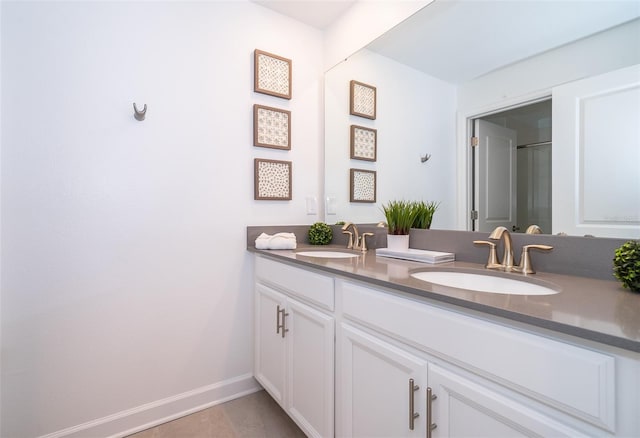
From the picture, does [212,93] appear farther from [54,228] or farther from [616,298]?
[616,298]

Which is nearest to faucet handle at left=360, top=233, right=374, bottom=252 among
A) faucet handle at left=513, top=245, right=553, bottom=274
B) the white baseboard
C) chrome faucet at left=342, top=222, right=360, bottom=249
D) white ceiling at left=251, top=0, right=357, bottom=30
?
chrome faucet at left=342, top=222, right=360, bottom=249

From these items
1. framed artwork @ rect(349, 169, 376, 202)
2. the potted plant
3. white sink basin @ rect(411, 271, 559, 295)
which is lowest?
white sink basin @ rect(411, 271, 559, 295)

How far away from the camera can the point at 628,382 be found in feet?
1.69

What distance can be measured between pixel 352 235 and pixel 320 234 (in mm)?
236

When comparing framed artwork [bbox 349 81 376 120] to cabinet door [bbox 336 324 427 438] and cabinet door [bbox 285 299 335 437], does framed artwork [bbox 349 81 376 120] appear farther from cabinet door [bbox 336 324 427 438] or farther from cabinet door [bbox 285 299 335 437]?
cabinet door [bbox 336 324 427 438]

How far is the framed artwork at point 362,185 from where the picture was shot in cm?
187

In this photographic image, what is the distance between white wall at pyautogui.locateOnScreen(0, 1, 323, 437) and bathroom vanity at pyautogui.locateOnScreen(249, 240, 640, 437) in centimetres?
59

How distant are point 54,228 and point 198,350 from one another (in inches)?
36.2

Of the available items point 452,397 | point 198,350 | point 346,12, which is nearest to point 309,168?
point 346,12

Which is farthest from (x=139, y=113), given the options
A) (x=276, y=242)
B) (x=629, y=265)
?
(x=629, y=265)

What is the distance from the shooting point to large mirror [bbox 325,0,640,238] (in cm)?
94

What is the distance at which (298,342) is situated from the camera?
1.39 m

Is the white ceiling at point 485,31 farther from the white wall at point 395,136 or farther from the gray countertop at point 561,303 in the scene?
the gray countertop at point 561,303

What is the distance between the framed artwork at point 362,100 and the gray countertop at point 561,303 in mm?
1120
